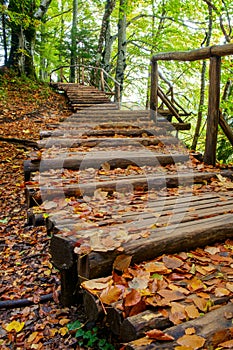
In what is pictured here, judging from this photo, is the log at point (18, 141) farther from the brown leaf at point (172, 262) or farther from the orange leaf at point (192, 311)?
the orange leaf at point (192, 311)

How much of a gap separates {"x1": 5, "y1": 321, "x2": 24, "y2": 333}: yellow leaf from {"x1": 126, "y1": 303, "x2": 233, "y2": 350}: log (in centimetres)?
176

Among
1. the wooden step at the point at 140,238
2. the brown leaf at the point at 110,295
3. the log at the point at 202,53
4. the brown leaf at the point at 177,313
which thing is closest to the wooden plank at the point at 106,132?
the log at the point at 202,53

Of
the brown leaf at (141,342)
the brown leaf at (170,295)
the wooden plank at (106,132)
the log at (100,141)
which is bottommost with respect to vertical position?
the brown leaf at (141,342)

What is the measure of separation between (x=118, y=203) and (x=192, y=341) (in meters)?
1.85

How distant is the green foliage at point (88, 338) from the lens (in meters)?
2.62

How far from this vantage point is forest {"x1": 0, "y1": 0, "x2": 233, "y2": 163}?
29.8 feet

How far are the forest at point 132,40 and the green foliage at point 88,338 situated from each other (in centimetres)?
552

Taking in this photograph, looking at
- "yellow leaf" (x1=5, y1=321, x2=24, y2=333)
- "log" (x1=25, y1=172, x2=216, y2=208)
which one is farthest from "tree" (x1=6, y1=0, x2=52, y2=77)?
"yellow leaf" (x1=5, y1=321, x2=24, y2=333)

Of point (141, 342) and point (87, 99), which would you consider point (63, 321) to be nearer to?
point (141, 342)

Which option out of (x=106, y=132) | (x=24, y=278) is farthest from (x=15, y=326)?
(x=106, y=132)

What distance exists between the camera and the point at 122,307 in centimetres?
180

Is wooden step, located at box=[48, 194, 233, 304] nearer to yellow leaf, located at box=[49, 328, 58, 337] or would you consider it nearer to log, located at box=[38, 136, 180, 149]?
yellow leaf, located at box=[49, 328, 58, 337]

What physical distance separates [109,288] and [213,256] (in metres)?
0.88

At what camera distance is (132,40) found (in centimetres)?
1390
